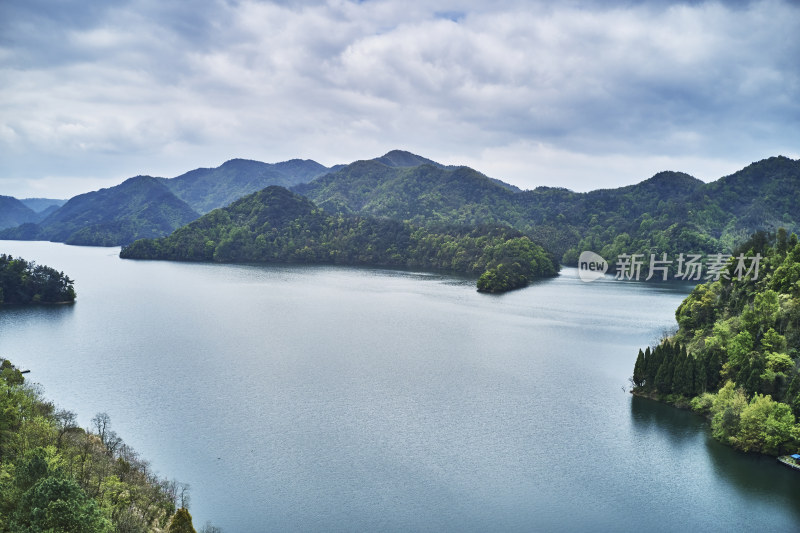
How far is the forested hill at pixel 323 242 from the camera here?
487ft

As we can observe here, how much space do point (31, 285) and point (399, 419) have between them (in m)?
69.5

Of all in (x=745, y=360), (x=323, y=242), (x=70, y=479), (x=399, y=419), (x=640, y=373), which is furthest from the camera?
(x=323, y=242)

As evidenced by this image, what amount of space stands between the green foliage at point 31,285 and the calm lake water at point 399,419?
6.74 m

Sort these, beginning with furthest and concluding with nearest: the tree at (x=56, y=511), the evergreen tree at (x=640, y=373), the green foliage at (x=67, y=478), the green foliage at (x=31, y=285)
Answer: the green foliage at (x=31, y=285)
the evergreen tree at (x=640, y=373)
the green foliage at (x=67, y=478)
the tree at (x=56, y=511)

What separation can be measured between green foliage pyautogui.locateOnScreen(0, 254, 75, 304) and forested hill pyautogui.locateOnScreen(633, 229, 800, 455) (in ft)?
256

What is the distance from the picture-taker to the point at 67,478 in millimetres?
20812

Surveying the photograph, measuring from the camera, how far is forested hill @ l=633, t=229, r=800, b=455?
33.0 meters

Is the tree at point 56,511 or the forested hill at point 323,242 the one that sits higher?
the forested hill at point 323,242

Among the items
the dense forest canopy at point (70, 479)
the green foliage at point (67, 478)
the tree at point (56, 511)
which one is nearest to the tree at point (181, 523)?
the dense forest canopy at point (70, 479)

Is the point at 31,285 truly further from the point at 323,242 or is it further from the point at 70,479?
the point at 323,242

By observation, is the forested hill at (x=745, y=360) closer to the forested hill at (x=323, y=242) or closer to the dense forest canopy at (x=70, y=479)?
the dense forest canopy at (x=70, y=479)

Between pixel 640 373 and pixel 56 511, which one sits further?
pixel 640 373

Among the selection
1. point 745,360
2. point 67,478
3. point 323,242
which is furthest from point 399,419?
point 323,242

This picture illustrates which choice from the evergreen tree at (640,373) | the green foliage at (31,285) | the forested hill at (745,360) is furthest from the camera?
the green foliage at (31,285)
